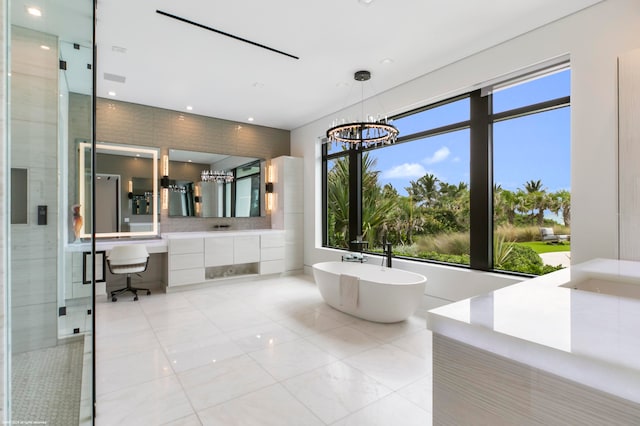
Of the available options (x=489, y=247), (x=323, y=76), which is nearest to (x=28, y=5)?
(x=323, y=76)

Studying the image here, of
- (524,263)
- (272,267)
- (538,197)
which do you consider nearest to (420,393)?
(524,263)

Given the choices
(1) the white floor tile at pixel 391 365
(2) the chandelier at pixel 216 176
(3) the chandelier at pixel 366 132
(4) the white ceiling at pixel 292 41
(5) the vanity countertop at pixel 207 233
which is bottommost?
(1) the white floor tile at pixel 391 365

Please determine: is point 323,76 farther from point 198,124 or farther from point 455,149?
point 198,124

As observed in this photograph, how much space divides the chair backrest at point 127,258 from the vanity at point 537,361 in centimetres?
457

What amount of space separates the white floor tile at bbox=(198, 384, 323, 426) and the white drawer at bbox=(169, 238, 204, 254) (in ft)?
10.9

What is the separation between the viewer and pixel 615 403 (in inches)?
26.4

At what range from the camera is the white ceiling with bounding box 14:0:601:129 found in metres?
2.75

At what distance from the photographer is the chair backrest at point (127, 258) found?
14.0 ft

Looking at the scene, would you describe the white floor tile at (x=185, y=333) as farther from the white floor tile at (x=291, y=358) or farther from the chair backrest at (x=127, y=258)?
the chair backrest at (x=127, y=258)

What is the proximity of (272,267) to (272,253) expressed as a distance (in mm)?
280

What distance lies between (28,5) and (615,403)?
2260 millimetres

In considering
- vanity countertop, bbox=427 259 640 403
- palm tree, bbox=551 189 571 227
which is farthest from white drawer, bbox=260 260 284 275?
vanity countertop, bbox=427 259 640 403

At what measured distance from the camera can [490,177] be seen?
11.6 ft

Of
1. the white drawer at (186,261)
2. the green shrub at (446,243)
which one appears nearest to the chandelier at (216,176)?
the white drawer at (186,261)
